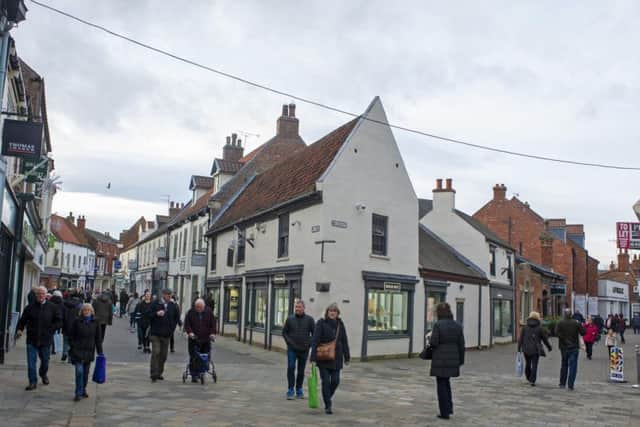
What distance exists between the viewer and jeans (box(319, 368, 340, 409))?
9.80m

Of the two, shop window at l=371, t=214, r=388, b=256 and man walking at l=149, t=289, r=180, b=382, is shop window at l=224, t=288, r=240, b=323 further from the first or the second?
man walking at l=149, t=289, r=180, b=382

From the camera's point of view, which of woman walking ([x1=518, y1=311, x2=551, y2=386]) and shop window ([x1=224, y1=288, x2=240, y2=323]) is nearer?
woman walking ([x1=518, y1=311, x2=551, y2=386])

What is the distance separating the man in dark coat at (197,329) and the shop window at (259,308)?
33.0 feet

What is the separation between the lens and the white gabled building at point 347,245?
62.2 ft

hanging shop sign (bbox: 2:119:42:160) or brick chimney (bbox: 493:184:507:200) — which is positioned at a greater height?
brick chimney (bbox: 493:184:507:200)

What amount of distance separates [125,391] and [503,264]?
2407cm

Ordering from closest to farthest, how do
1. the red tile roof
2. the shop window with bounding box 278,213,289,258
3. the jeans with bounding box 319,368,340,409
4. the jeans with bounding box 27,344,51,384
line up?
the jeans with bounding box 319,368,340,409, the jeans with bounding box 27,344,51,384, the red tile roof, the shop window with bounding box 278,213,289,258

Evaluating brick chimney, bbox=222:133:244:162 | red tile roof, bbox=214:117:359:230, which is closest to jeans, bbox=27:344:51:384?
red tile roof, bbox=214:117:359:230

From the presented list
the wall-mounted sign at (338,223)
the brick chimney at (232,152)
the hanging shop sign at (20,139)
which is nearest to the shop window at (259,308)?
the wall-mounted sign at (338,223)

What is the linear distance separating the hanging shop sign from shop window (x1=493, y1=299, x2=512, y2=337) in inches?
916

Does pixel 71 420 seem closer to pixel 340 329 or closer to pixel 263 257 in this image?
pixel 340 329

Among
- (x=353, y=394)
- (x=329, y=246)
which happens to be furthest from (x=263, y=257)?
(x=353, y=394)

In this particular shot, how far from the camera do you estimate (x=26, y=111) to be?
17594 millimetres

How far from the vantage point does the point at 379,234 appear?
2062 centimetres
